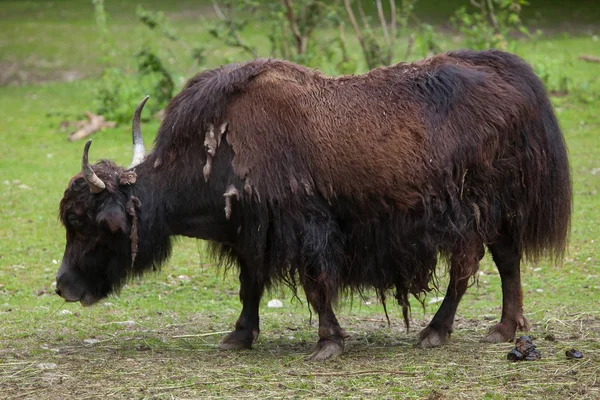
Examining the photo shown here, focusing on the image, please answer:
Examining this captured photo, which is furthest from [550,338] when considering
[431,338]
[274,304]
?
[274,304]

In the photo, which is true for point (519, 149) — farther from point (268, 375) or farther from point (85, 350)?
point (85, 350)

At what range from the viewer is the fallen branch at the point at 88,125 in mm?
13492

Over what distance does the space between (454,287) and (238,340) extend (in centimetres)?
136

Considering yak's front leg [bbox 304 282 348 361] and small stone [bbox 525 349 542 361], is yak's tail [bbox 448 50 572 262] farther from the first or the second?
yak's front leg [bbox 304 282 348 361]

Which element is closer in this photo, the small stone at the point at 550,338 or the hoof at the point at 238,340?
the small stone at the point at 550,338

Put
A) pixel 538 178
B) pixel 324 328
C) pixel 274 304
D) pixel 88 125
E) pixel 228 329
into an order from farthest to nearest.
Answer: pixel 88 125 < pixel 274 304 < pixel 228 329 < pixel 538 178 < pixel 324 328

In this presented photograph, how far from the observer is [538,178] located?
223 inches

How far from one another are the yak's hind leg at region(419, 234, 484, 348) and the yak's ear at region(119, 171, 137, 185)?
1948mm

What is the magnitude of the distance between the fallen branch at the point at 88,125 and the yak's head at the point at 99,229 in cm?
786

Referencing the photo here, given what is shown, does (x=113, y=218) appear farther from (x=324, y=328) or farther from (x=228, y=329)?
(x=324, y=328)

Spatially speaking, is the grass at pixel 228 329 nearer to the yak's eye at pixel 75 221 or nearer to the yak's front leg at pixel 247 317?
the yak's front leg at pixel 247 317

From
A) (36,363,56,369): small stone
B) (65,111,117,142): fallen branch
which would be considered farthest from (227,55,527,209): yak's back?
(65,111,117,142): fallen branch

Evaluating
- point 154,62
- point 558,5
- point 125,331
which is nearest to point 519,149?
point 125,331

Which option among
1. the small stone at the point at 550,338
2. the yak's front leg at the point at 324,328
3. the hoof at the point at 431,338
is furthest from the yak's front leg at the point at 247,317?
the small stone at the point at 550,338
